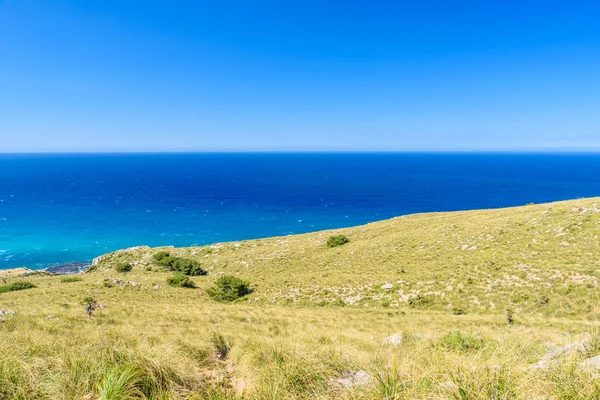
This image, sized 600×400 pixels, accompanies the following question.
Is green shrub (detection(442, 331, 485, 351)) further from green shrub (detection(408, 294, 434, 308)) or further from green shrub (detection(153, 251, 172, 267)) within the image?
green shrub (detection(153, 251, 172, 267))

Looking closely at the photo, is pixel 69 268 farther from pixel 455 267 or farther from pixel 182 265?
pixel 455 267

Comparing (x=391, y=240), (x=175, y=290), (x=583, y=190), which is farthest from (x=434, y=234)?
(x=583, y=190)

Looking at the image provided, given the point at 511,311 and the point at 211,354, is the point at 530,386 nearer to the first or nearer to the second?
the point at 211,354

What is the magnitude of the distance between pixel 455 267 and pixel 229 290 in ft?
69.6

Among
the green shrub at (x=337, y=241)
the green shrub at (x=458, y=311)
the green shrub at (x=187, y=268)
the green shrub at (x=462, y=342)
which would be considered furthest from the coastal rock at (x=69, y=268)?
the green shrub at (x=462, y=342)

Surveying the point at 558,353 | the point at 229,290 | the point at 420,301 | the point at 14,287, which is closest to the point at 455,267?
the point at 420,301

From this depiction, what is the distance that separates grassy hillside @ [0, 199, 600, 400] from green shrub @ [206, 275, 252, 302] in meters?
1.07

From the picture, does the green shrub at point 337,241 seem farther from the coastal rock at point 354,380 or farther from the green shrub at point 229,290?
the coastal rock at point 354,380

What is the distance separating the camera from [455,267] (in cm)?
2550

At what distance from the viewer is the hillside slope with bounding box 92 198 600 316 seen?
1969cm

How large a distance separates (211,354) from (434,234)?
111 ft

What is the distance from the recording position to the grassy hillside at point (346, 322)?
14.2 feet

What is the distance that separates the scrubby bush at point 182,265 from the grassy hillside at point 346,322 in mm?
2025

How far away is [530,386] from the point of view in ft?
12.6
